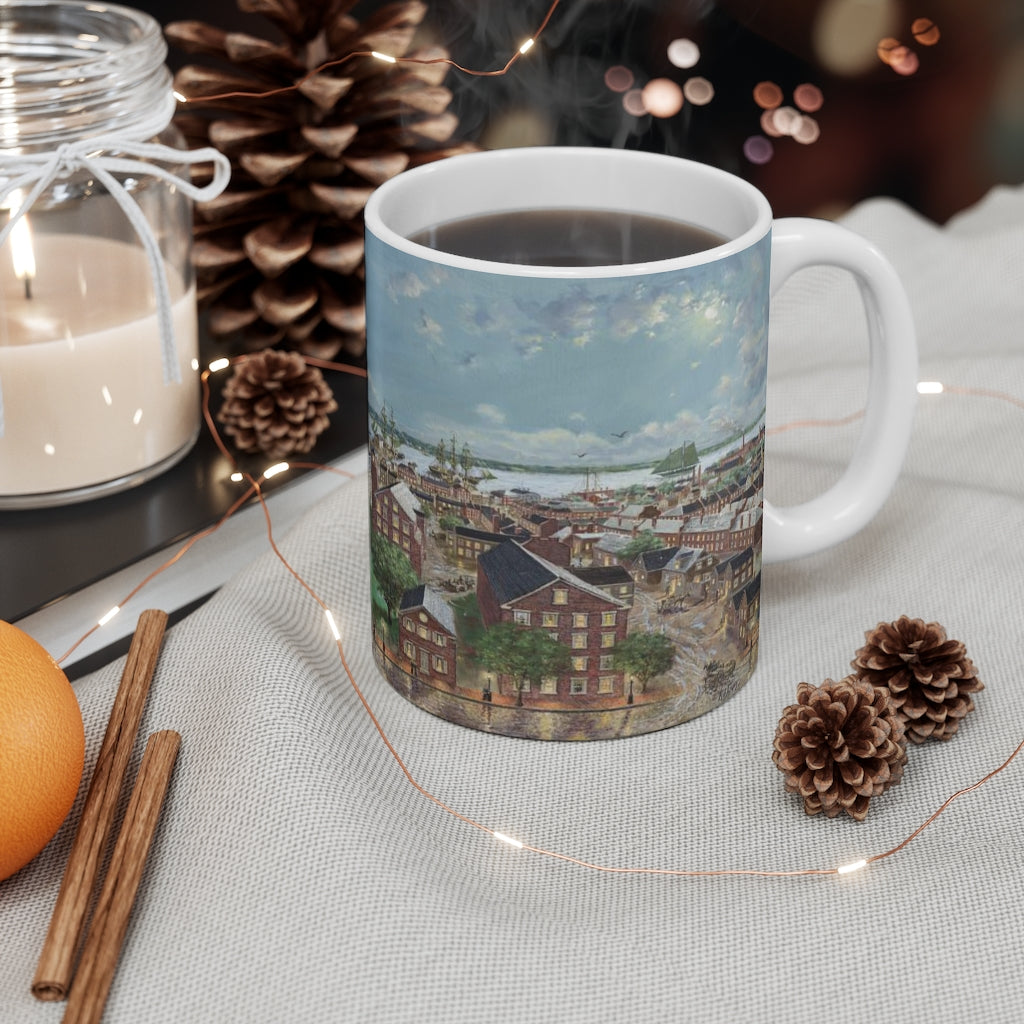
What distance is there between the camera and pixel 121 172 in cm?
72

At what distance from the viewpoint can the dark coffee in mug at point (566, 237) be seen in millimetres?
578

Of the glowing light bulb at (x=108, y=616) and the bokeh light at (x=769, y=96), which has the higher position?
the bokeh light at (x=769, y=96)

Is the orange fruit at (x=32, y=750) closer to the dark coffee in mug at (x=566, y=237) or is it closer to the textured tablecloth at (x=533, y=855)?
the textured tablecloth at (x=533, y=855)

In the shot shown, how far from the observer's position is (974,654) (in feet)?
2.05

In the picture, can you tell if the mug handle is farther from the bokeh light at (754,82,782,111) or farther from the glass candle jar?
the bokeh light at (754,82,782,111)

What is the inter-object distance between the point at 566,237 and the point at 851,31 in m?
0.63

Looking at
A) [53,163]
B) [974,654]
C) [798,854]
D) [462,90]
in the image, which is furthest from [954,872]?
[462,90]

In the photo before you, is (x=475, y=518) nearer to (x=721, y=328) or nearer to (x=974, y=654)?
(x=721, y=328)

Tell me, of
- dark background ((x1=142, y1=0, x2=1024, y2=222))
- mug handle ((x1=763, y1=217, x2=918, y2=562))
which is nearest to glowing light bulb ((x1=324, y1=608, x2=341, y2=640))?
mug handle ((x1=763, y1=217, x2=918, y2=562))

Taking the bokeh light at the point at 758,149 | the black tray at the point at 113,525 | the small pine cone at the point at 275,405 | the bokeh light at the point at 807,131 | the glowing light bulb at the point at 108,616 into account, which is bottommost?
the glowing light bulb at the point at 108,616

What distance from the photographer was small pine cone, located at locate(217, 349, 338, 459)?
78 centimetres

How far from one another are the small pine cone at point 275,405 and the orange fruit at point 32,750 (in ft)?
0.97

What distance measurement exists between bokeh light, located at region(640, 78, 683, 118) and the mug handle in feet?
1.64

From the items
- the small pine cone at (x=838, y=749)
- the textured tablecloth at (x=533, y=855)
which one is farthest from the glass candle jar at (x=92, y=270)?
the small pine cone at (x=838, y=749)
